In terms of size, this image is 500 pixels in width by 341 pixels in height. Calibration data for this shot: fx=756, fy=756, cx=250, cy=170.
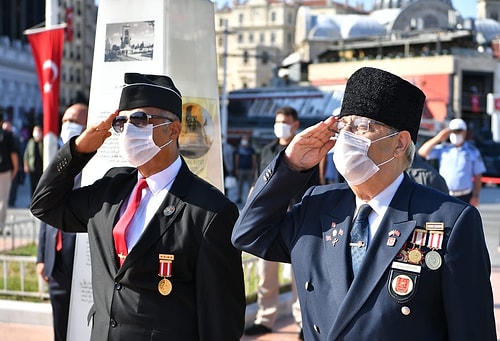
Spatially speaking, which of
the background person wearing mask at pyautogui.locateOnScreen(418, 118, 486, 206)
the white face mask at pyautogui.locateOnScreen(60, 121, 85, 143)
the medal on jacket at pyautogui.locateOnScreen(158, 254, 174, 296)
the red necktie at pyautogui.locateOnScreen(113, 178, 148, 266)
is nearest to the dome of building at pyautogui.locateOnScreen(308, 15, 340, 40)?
the background person wearing mask at pyautogui.locateOnScreen(418, 118, 486, 206)

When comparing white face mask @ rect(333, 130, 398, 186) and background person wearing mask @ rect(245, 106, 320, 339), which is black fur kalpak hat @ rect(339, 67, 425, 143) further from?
background person wearing mask @ rect(245, 106, 320, 339)

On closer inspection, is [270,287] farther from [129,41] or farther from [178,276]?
[178,276]

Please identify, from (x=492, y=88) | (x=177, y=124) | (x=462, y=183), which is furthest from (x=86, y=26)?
(x=177, y=124)

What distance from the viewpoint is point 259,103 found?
41.8 metres

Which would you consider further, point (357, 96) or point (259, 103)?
point (259, 103)

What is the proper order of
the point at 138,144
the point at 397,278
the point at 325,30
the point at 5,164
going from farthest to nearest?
1. the point at 325,30
2. the point at 5,164
3. the point at 138,144
4. the point at 397,278

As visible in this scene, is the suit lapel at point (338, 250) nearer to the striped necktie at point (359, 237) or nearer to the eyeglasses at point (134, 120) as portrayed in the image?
the striped necktie at point (359, 237)

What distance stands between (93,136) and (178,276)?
751 mm

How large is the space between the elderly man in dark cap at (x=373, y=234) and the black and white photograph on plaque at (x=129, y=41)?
198 cm

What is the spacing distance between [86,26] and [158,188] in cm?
7076

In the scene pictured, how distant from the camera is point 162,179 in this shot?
333 cm

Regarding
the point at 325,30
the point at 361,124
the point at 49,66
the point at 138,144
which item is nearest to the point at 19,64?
the point at 49,66

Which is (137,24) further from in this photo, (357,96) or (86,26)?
(86,26)

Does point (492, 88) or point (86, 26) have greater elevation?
point (86, 26)
